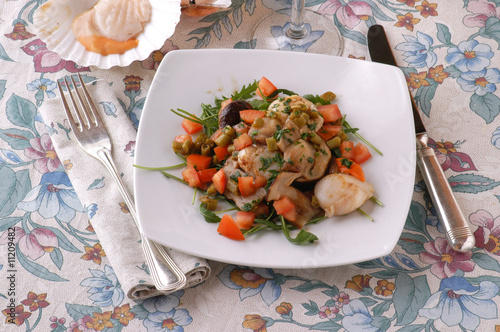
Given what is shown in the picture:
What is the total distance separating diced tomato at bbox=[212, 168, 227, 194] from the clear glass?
1253 mm

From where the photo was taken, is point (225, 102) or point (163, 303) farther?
point (225, 102)

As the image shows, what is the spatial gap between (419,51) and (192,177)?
1758 millimetres

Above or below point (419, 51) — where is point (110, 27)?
above

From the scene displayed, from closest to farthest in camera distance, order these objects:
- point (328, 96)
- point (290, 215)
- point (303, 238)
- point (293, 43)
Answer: point (303, 238) < point (290, 215) < point (328, 96) < point (293, 43)

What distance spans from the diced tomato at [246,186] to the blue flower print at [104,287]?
705mm

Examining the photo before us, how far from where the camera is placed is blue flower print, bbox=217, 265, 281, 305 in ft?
6.95

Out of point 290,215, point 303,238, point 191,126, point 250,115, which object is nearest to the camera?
point 303,238

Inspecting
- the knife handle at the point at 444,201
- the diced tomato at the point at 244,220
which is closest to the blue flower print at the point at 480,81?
the knife handle at the point at 444,201

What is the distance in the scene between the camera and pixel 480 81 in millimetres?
2893

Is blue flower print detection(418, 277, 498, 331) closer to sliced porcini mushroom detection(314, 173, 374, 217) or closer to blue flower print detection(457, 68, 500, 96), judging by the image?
sliced porcini mushroom detection(314, 173, 374, 217)

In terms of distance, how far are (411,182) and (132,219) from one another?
1.31 m

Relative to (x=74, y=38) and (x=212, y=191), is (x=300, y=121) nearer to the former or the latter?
(x=212, y=191)

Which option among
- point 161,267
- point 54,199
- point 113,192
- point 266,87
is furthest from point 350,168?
point 54,199

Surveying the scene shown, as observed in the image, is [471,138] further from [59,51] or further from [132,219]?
[59,51]
